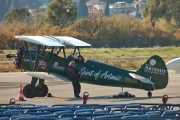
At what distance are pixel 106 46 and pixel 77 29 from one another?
4384 millimetres

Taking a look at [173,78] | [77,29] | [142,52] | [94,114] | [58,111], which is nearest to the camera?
[94,114]

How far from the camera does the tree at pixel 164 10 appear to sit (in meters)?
98.7

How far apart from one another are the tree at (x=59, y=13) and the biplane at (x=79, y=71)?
6399 cm

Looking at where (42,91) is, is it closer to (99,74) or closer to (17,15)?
(99,74)

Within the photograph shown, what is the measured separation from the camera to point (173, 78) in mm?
38500

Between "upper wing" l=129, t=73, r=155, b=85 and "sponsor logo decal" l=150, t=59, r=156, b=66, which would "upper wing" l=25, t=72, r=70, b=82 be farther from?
"sponsor logo decal" l=150, t=59, r=156, b=66

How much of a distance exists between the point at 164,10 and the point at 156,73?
74769 mm

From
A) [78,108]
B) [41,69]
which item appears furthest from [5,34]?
[78,108]

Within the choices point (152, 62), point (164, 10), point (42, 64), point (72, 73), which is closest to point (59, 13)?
point (164, 10)

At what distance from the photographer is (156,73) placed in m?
26.5

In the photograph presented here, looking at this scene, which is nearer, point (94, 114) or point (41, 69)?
point (94, 114)

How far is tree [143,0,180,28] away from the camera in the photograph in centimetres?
9868

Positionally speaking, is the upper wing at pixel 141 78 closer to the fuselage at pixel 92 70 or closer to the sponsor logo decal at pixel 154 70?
the fuselage at pixel 92 70

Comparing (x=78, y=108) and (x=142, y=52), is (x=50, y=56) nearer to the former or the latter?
(x=78, y=108)
